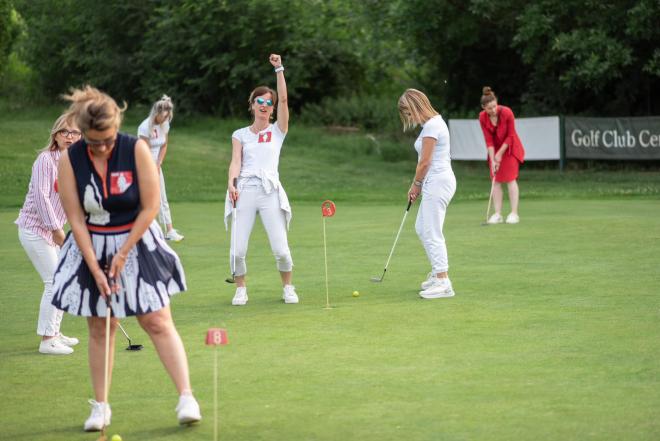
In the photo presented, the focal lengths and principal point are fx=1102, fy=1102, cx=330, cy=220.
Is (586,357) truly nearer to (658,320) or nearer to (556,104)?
(658,320)

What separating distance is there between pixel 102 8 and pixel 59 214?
34227 millimetres

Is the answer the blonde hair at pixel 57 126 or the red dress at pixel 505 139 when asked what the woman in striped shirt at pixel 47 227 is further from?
the red dress at pixel 505 139

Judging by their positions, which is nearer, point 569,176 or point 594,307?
point 594,307

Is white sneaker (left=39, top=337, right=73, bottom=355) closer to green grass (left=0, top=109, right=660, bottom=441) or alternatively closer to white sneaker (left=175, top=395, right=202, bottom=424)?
green grass (left=0, top=109, right=660, bottom=441)

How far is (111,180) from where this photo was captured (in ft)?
20.8

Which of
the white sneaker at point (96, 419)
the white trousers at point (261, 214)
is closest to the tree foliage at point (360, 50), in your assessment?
the white trousers at point (261, 214)

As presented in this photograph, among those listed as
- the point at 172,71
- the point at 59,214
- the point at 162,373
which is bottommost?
the point at 162,373

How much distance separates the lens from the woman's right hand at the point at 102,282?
6.30m

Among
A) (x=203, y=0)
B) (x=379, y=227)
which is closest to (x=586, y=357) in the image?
(x=379, y=227)

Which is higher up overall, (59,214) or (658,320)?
(59,214)

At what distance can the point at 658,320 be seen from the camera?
930 centimetres

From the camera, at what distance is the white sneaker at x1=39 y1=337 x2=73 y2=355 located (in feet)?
29.3

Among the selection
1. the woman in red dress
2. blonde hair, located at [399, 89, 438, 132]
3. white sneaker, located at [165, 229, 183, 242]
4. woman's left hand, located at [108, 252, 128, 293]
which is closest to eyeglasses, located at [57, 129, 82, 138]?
woman's left hand, located at [108, 252, 128, 293]

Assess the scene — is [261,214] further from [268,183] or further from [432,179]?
[432,179]
